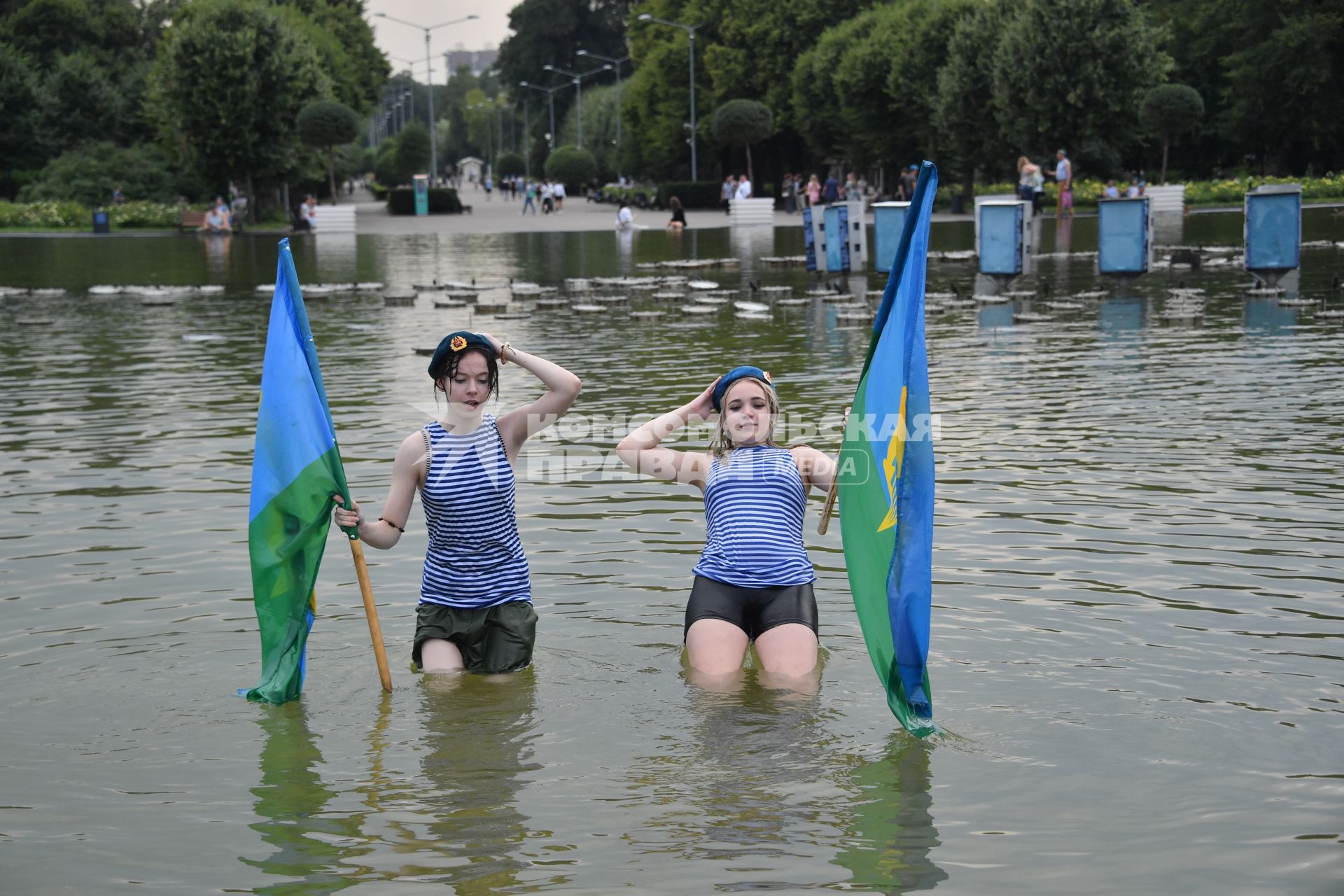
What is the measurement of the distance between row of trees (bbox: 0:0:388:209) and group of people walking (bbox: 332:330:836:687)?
173 feet

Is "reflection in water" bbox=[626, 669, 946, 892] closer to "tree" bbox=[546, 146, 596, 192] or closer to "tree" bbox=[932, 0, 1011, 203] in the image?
"tree" bbox=[932, 0, 1011, 203]

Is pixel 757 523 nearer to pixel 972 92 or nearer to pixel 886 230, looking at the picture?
pixel 886 230

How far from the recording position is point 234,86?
189 feet

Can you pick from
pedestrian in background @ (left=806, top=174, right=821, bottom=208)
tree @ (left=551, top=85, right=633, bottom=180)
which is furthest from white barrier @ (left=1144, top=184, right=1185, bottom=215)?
tree @ (left=551, top=85, right=633, bottom=180)

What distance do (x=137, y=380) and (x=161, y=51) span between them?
47661mm

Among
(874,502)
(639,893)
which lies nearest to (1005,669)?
(874,502)

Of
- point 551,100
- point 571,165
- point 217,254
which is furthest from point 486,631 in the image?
point 551,100

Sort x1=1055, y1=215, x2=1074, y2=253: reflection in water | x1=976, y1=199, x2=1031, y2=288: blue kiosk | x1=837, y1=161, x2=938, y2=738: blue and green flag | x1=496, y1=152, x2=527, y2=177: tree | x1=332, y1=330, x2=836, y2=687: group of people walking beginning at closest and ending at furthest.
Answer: x1=837, y1=161, x2=938, y2=738: blue and green flag
x1=332, y1=330, x2=836, y2=687: group of people walking
x1=976, y1=199, x2=1031, y2=288: blue kiosk
x1=1055, y1=215, x2=1074, y2=253: reflection in water
x1=496, y1=152, x2=527, y2=177: tree

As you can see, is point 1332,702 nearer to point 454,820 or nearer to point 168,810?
point 454,820

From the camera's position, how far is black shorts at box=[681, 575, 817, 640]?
654 centimetres

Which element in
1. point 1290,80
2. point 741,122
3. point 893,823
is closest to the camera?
point 893,823

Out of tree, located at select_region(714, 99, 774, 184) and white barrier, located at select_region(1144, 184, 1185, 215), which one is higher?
tree, located at select_region(714, 99, 774, 184)

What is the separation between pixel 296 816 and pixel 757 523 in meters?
2.33

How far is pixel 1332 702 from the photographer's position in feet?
20.0
